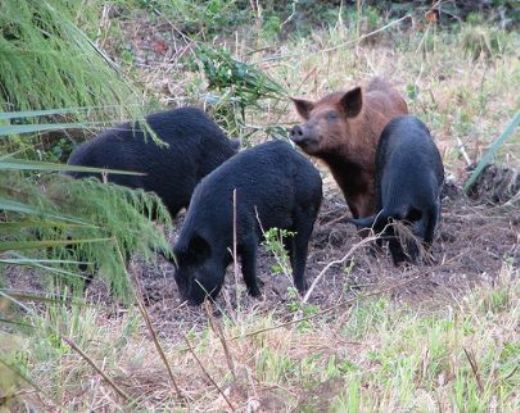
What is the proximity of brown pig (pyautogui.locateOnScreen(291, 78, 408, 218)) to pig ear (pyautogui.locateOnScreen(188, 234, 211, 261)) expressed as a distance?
2319mm

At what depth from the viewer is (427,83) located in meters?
12.3

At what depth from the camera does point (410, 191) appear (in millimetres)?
8422

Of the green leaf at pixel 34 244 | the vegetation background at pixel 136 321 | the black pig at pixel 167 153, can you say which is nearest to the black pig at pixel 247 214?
the vegetation background at pixel 136 321

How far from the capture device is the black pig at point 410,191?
834 centimetres

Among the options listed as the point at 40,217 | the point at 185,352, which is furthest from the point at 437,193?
the point at 40,217

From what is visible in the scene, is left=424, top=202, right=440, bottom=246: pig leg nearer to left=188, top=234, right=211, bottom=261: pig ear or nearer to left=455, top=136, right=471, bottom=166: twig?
left=188, top=234, right=211, bottom=261: pig ear

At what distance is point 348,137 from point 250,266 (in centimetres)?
264

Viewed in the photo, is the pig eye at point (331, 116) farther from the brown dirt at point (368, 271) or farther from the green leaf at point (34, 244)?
the green leaf at point (34, 244)

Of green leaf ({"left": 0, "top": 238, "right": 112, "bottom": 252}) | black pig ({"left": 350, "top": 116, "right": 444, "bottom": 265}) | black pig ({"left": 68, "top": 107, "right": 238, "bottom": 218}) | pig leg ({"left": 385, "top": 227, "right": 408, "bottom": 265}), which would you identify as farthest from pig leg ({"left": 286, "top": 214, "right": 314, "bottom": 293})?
green leaf ({"left": 0, "top": 238, "right": 112, "bottom": 252})

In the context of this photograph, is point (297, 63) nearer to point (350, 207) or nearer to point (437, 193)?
point (350, 207)

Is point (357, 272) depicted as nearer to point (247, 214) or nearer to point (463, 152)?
point (247, 214)

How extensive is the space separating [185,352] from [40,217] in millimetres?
1133

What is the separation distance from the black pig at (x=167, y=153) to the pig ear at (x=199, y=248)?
3.55 ft

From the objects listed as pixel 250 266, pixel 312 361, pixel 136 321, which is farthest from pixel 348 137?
pixel 312 361
